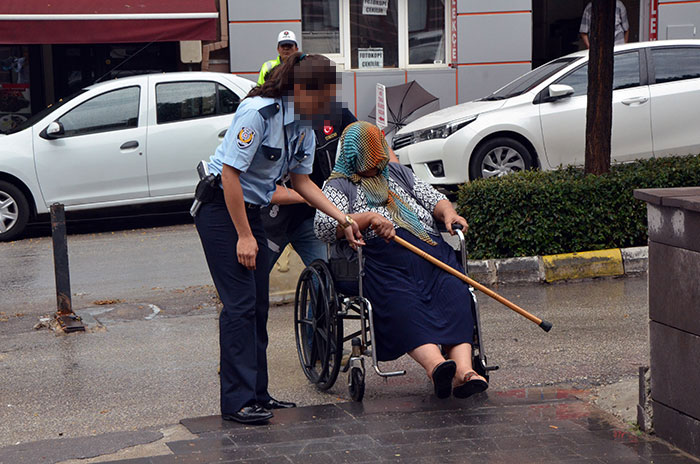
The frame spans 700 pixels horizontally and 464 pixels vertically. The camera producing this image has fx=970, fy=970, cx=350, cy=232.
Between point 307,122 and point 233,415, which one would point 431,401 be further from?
point 307,122

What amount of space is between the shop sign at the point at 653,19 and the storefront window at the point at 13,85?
9.67 m

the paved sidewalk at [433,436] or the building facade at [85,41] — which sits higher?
the building facade at [85,41]

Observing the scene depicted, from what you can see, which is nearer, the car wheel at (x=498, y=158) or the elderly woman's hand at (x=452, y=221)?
the elderly woman's hand at (x=452, y=221)

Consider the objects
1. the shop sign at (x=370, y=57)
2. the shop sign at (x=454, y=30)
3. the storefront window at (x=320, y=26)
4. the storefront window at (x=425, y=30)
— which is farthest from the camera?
the storefront window at (x=425, y=30)

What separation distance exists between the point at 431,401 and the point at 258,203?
136 cm

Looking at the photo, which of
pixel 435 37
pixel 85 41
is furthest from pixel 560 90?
pixel 85 41

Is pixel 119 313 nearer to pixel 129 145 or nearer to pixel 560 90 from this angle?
pixel 129 145

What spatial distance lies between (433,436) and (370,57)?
37.4ft

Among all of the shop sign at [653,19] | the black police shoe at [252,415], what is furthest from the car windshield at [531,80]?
the black police shoe at [252,415]

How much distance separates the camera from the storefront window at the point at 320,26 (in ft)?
48.8

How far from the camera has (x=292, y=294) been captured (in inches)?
289

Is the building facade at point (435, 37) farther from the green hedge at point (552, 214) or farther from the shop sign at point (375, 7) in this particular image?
the green hedge at point (552, 214)

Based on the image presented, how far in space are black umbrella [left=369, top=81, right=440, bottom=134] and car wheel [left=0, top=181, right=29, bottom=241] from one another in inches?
218

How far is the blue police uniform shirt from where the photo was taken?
176 inches
